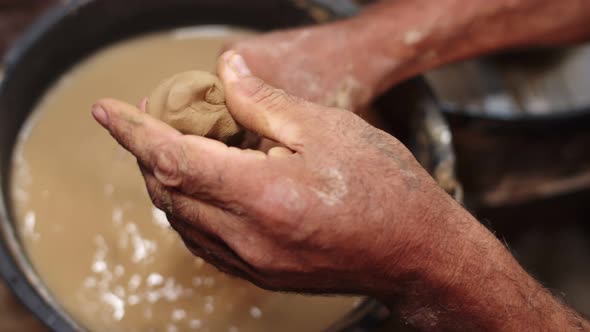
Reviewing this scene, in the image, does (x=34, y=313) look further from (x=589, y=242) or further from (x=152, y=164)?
(x=589, y=242)

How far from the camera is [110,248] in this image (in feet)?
3.80

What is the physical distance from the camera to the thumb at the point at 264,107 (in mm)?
760

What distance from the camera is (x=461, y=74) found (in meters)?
1.82

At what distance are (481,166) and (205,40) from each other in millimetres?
944

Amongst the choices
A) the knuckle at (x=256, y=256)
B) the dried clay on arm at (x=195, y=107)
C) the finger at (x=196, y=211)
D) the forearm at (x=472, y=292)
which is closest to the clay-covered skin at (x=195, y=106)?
the dried clay on arm at (x=195, y=107)

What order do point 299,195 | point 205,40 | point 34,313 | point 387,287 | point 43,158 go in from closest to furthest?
point 299,195 < point 387,287 < point 34,313 < point 43,158 < point 205,40

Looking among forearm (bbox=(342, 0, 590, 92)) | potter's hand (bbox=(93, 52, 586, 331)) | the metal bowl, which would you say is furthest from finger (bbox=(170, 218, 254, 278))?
forearm (bbox=(342, 0, 590, 92))

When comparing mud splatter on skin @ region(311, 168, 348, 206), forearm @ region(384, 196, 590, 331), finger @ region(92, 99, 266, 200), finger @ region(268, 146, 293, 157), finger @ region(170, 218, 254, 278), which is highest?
finger @ region(92, 99, 266, 200)

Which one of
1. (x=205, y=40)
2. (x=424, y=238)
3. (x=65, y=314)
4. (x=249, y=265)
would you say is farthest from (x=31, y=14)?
(x=424, y=238)

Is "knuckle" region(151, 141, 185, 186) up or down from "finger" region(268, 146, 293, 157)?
up

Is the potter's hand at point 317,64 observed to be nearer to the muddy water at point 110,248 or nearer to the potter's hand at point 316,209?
the potter's hand at point 316,209

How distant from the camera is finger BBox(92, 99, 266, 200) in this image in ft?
2.35

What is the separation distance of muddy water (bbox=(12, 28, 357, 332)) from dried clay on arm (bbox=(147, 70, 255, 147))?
384 mm

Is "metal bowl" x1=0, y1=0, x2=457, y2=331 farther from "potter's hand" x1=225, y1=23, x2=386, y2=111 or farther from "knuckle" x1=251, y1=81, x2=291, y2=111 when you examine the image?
"knuckle" x1=251, y1=81, x2=291, y2=111
